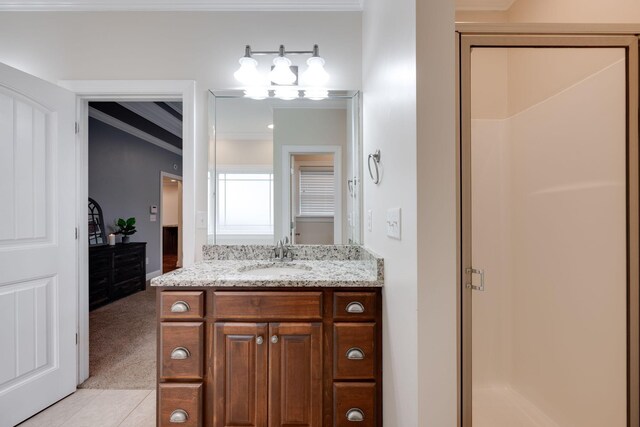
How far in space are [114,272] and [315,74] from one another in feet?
12.6

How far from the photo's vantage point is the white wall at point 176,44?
1.97 meters

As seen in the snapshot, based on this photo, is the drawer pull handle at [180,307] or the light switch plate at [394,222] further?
the drawer pull handle at [180,307]

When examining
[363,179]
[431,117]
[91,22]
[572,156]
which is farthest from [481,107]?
[91,22]

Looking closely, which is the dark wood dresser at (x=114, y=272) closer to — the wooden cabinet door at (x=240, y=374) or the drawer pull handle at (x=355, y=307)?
the wooden cabinet door at (x=240, y=374)

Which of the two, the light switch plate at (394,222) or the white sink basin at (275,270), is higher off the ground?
the light switch plate at (394,222)

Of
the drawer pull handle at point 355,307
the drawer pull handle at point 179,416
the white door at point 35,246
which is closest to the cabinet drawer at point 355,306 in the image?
the drawer pull handle at point 355,307

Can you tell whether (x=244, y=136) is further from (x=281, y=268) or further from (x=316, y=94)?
(x=281, y=268)

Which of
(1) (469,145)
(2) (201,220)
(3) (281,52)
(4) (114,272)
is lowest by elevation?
(4) (114,272)

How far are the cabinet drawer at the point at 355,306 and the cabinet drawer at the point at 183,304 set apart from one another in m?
0.66

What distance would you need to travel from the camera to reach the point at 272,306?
1.39 m

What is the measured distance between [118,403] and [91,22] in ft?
8.33

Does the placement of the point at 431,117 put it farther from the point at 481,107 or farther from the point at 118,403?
the point at 118,403

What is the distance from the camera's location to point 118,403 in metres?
1.84

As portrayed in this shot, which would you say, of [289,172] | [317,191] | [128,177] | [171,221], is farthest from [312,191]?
[171,221]
